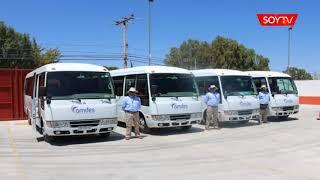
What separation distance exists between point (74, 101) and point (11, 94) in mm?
10863

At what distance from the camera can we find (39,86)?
15398mm

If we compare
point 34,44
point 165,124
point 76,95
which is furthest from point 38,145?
point 34,44

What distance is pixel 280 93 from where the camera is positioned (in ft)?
70.9

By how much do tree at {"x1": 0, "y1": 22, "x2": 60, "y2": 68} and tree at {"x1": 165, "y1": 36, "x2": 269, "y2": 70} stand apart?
20217mm

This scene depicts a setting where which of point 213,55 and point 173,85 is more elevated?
point 213,55

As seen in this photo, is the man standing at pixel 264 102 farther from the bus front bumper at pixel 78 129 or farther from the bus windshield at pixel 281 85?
the bus front bumper at pixel 78 129

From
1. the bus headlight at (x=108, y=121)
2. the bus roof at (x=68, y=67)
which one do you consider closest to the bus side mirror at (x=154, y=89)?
the bus roof at (x=68, y=67)

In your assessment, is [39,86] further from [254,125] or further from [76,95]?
[254,125]

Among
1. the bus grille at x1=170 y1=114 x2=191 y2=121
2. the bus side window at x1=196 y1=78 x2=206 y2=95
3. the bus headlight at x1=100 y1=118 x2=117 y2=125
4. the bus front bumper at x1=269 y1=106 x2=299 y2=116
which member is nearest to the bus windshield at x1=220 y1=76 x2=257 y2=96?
the bus side window at x1=196 y1=78 x2=206 y2=95

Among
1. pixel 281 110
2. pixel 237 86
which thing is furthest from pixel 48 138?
pixel 281 110

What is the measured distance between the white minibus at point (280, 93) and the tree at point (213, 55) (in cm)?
4207

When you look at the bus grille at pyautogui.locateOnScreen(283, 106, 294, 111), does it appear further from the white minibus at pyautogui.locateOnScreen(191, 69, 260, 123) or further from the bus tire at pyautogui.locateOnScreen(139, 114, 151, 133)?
the bus tire at pyautogui.locateOnScreen(139, 114, 151, 133)

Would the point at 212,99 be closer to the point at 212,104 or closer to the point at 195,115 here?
the point at 212,104

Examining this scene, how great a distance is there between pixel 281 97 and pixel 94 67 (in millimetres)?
9341
